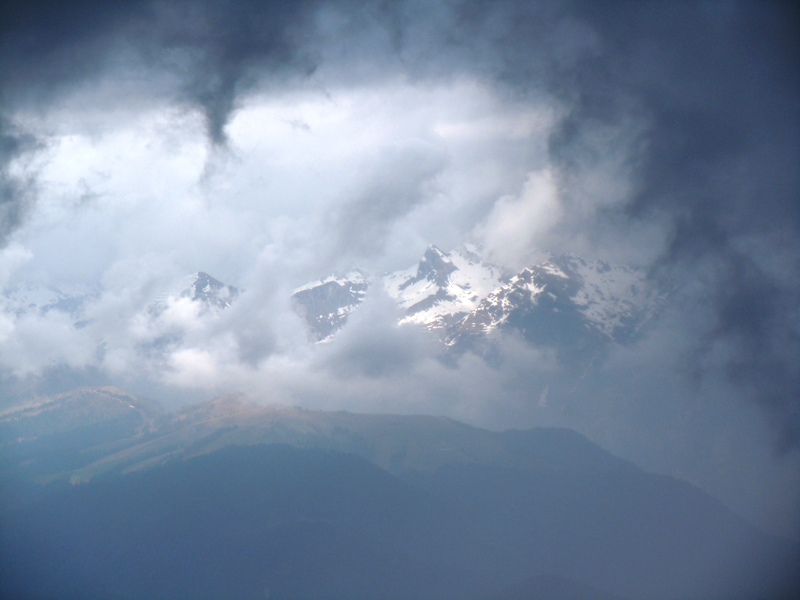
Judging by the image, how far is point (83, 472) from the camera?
15588cm

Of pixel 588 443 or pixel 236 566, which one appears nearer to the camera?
pixel 236 566

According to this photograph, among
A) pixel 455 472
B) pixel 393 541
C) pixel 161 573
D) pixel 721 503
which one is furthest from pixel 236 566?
pixel 721 503

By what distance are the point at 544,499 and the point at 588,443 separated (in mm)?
19744

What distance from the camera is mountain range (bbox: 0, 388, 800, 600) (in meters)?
124

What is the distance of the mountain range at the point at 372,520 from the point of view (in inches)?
4902

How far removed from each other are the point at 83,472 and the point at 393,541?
7120cm

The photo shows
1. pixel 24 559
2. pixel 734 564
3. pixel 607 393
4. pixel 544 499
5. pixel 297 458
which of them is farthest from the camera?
pixel 607 393

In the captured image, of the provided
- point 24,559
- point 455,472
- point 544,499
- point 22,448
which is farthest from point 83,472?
point 544,499

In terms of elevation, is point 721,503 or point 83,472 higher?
point 83,472

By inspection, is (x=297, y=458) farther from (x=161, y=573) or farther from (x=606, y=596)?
(x=606, y=596)

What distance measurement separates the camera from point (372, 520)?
469ft

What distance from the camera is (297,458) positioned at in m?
160

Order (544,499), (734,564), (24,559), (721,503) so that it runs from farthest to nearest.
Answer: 1. (544,499)
2. (721,503)
3. (734,564)
4. (24,559)

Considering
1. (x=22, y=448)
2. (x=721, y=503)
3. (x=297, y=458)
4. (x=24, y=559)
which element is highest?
(x=22, y=448)
